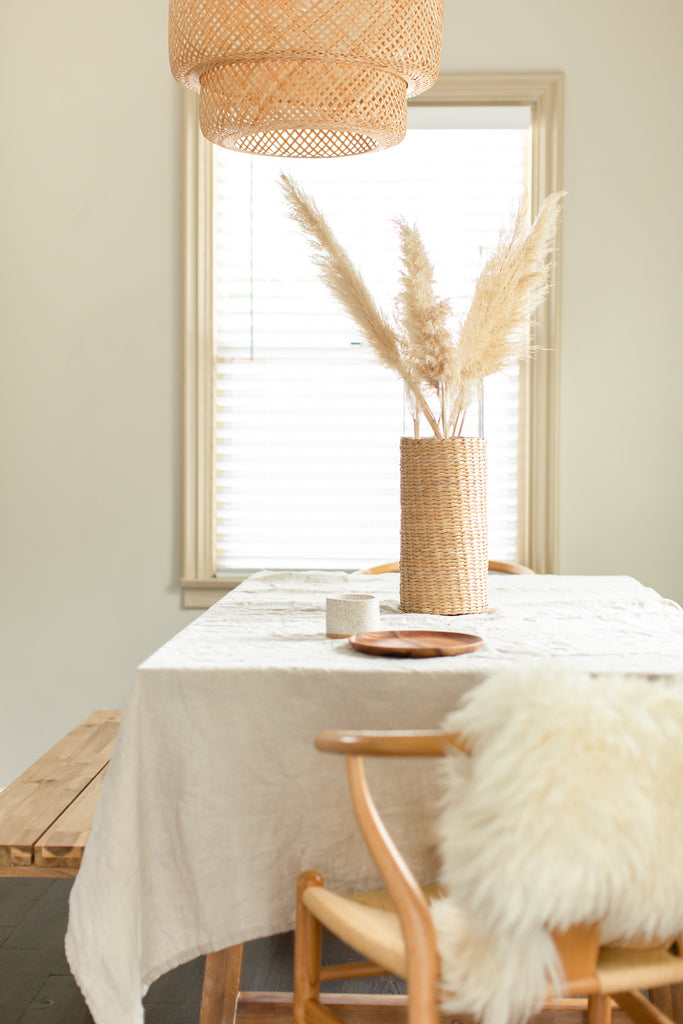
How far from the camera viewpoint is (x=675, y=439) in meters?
3.13

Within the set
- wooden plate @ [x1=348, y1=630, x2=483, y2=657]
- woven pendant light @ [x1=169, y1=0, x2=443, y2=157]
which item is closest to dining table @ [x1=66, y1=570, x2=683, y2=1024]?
wooden plate @ [x1=348, y1=630, x2=483, y2=657]

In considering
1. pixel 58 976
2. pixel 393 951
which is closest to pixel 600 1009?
pixel 393 951

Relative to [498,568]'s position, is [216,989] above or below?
below

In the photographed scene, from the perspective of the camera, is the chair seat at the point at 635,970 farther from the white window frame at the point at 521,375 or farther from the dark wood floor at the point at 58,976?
the white window frame at the point at 521,375

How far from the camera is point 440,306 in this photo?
5.84 ft

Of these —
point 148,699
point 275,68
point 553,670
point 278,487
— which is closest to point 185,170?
point 278,487

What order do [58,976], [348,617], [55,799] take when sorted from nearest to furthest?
1. [348,617]
2. [55,799]
3. [58,976]

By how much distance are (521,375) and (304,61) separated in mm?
1608

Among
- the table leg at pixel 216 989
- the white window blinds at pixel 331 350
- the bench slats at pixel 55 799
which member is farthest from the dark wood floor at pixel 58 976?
the white window blinds at pixel 331 350

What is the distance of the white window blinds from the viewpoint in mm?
3125

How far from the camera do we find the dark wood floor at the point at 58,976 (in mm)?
1940

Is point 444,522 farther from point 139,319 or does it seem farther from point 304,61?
point 139,319

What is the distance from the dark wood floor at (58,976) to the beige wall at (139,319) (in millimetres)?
923

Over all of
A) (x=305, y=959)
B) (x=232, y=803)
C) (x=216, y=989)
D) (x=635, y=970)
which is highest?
(x=232, y=803)
